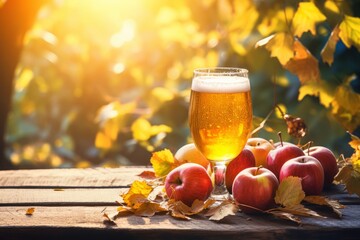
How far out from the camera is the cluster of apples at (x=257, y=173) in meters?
1.74

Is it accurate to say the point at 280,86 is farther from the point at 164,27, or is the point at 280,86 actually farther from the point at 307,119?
the point at 164,27

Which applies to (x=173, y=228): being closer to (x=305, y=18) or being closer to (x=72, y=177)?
(x=72, y=177)

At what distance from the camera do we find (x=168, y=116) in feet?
11.8

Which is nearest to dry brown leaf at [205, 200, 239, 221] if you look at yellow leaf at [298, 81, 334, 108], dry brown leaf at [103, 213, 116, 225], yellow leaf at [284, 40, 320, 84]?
dry brown leaf at [103, 213, 116, 225]

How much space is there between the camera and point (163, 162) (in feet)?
6.65

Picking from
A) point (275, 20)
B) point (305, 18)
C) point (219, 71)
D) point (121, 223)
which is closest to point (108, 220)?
point (121, 223)

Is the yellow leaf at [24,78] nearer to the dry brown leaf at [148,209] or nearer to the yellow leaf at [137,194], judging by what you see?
the yellow leaf at [137,194]

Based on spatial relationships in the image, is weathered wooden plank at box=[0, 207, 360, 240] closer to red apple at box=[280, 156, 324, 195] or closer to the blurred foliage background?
red apple at box=[280, 156, 324, 195]

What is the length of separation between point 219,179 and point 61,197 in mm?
438

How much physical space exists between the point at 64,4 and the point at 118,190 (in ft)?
12.6

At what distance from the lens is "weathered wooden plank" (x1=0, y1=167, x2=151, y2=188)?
2.09 meters

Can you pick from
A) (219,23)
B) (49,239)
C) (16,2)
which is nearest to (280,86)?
(219,23)

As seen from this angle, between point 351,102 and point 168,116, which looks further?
point 168,116

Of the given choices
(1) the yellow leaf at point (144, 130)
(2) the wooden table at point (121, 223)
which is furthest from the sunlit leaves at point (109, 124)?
(2) the wooden table at point (121, 223)
